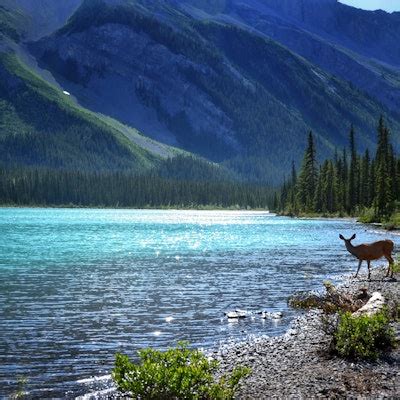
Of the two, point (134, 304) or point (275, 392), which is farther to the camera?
point (134, 304)

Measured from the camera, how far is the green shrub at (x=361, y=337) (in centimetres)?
1792

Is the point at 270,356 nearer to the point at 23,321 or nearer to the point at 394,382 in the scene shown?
the point at 394,382

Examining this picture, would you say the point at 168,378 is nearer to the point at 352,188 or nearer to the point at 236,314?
the point at 236,314

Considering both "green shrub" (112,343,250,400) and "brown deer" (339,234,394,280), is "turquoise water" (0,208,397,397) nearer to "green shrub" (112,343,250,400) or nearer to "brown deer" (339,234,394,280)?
"brown deer" (339,234,394,280)

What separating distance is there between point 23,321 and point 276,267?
27.6 meters

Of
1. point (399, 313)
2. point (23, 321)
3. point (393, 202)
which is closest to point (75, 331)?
point (23, 321)

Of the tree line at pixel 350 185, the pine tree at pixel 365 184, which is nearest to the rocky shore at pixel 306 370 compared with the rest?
the tree line at pixel 350 185

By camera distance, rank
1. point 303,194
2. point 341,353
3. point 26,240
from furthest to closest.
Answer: point 303,194
point 26,240
point 341,353

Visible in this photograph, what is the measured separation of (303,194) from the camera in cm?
16538

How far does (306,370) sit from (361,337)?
2.13 meters

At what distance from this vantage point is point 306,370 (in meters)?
17.5

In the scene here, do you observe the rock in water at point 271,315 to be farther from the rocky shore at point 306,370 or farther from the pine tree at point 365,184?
the pine tree at point 365,184

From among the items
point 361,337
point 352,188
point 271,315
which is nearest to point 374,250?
point 271,315

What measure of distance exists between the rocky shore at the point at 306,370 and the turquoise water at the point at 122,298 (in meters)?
2.43
